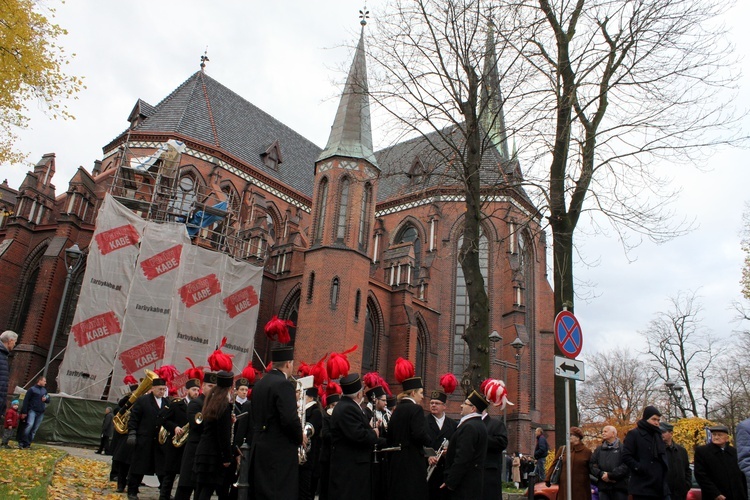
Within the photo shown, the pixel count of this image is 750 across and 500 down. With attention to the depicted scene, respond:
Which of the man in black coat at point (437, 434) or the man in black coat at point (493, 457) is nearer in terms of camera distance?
the man in black coat at point (493, 457)

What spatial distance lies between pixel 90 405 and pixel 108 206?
722 centimetres

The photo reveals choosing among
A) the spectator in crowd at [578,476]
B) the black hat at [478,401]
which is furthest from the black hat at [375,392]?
the spectator in crowd at [578,476]

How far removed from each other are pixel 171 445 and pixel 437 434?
3.67 metres

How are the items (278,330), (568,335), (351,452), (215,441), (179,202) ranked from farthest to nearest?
(179,202) → (568,335) → (278,330) → (215,441) → (351,452)

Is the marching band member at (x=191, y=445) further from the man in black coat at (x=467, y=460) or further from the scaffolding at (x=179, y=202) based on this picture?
the scaffolding at (x=179, y=202)

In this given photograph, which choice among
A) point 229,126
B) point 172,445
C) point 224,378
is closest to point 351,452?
point 224,378

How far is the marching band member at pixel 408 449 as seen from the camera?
627 centimetres

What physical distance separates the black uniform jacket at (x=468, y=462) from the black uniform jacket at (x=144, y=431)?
4.68m

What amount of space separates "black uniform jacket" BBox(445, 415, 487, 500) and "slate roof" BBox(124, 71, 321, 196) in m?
27.2

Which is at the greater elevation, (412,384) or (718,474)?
(412,384)

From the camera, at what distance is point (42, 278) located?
2145 cm

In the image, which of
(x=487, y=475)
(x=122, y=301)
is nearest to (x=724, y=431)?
(x=487, y=475)

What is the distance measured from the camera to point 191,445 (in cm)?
722

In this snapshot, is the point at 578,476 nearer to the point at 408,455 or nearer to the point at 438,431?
the point at 438,431
